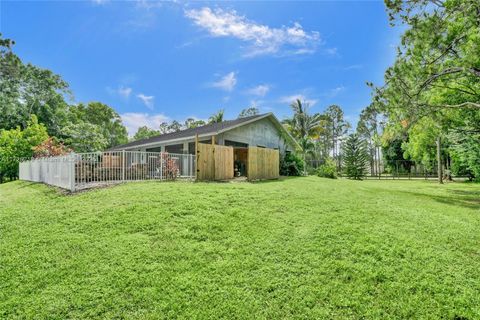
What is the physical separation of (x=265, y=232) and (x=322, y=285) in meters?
1.72

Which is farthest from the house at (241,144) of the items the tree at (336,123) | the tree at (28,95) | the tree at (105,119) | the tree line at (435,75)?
the tree at (336,123)

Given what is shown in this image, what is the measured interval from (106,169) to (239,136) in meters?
8.53

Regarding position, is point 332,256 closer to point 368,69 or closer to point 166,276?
point 166,276

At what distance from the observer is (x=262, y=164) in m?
13.9

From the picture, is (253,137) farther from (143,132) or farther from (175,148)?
(143,132)

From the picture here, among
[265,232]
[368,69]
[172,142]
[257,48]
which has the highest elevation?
[257,48]

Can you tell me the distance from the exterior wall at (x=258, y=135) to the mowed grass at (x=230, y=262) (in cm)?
951

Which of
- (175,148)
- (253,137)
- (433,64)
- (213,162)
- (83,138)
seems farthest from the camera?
(83,138)

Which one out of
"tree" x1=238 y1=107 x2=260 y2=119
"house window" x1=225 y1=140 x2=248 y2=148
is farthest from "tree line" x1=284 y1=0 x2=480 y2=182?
"tree" x1=238 y1=107 x2=260 y2=119

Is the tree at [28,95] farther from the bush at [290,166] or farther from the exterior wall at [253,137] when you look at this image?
the bush at [290,166]

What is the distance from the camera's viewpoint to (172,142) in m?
17.5

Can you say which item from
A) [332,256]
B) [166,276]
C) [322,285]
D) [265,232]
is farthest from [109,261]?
[332,256]

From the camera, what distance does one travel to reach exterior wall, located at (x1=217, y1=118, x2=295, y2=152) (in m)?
15.6

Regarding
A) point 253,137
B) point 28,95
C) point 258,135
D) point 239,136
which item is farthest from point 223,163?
point 28,95
